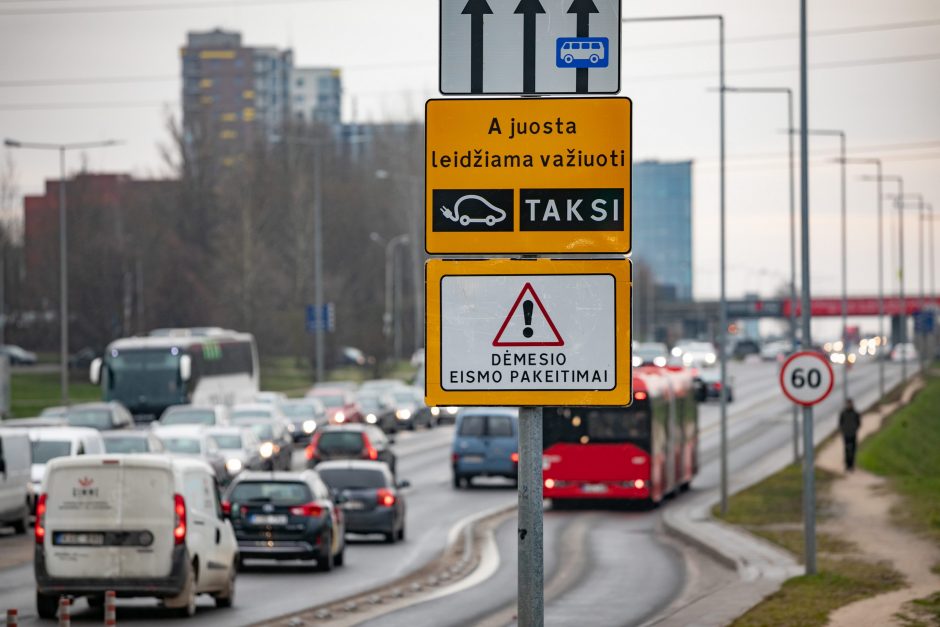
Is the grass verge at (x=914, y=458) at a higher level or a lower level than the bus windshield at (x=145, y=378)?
lower

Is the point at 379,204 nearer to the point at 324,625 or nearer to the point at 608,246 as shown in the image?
the point at 324,625

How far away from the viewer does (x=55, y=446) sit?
3756 cm

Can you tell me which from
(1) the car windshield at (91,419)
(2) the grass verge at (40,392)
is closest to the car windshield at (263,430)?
(1) the car windshield at (91,419)

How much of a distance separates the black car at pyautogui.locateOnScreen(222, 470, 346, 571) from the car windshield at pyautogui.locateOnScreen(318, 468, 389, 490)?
5.13m

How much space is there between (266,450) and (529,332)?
41.5 metres

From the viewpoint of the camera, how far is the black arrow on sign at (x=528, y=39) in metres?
7.66

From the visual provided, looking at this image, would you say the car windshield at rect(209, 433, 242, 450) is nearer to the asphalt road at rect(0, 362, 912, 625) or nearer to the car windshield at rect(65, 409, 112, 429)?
the car windshield at rect(65, 409, 112, 429)

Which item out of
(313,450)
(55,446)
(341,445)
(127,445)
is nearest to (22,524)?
(55,446)

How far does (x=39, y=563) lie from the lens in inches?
830

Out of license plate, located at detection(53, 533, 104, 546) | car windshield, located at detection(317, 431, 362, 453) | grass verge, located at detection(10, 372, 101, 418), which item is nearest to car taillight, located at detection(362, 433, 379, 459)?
car windshield, located at detection(317, 431, 362, 453)

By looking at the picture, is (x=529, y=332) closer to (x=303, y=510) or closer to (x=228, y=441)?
(x=303, y=510)

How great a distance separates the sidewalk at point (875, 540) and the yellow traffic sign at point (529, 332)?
40.7ft

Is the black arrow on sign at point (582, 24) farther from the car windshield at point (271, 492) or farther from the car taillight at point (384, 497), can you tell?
the car taillight at point (384, 497)

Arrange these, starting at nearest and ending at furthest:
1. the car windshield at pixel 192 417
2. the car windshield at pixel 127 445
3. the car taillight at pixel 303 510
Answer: the car taillight at pixel 303 510
the car windshield at pixel 127 445
the car windshield at pixel 192 417
